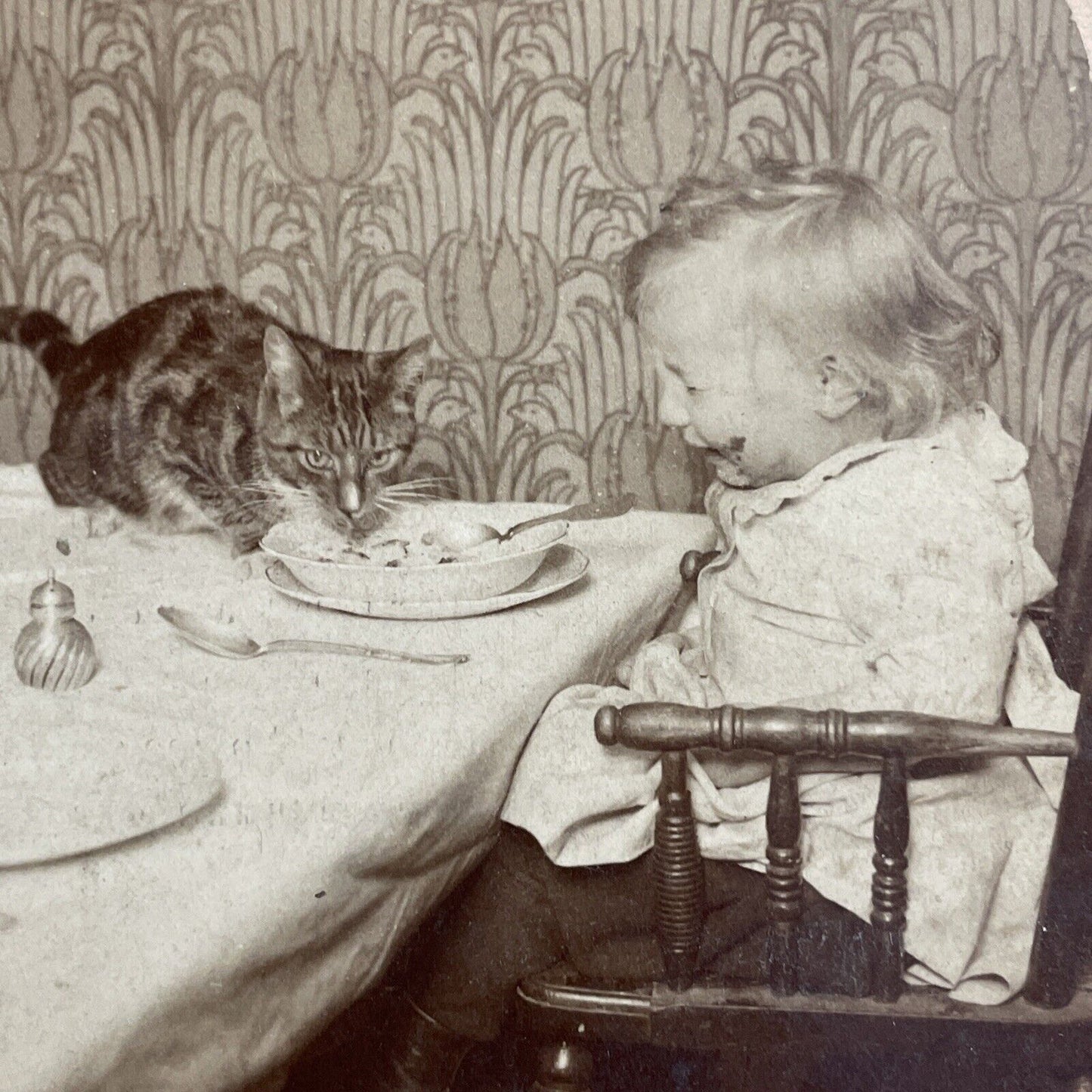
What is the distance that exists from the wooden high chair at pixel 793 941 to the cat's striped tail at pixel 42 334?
3.47 feet

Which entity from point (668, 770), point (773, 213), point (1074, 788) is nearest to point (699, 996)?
point (668, 770)

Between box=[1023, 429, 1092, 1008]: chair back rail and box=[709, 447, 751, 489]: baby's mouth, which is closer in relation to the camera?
A: box=[1023, 429, 1092, 1008]: chair back rail

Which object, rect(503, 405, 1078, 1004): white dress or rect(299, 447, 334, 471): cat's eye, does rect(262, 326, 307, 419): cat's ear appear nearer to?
rect(299, 447, 334, 471): cat's eye

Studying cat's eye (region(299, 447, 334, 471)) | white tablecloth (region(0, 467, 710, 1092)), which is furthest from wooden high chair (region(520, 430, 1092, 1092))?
cat's eye (region(299, 447, 334, 471))

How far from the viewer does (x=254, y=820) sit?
1.66ft

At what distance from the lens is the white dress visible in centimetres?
68

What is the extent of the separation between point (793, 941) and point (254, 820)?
13.4 inches

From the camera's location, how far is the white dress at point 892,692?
0.68 metres

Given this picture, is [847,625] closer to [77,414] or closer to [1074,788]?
[1074,788]

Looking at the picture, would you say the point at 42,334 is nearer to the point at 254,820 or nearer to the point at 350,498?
the point at 350,498

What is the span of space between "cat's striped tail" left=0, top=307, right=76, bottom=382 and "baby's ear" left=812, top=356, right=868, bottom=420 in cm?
100

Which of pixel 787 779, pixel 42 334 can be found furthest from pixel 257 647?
pixel 42 334

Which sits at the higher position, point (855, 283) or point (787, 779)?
point (855, 283)

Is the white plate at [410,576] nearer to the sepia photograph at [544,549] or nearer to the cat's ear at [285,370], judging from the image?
the sepia photograph at [544,549]
